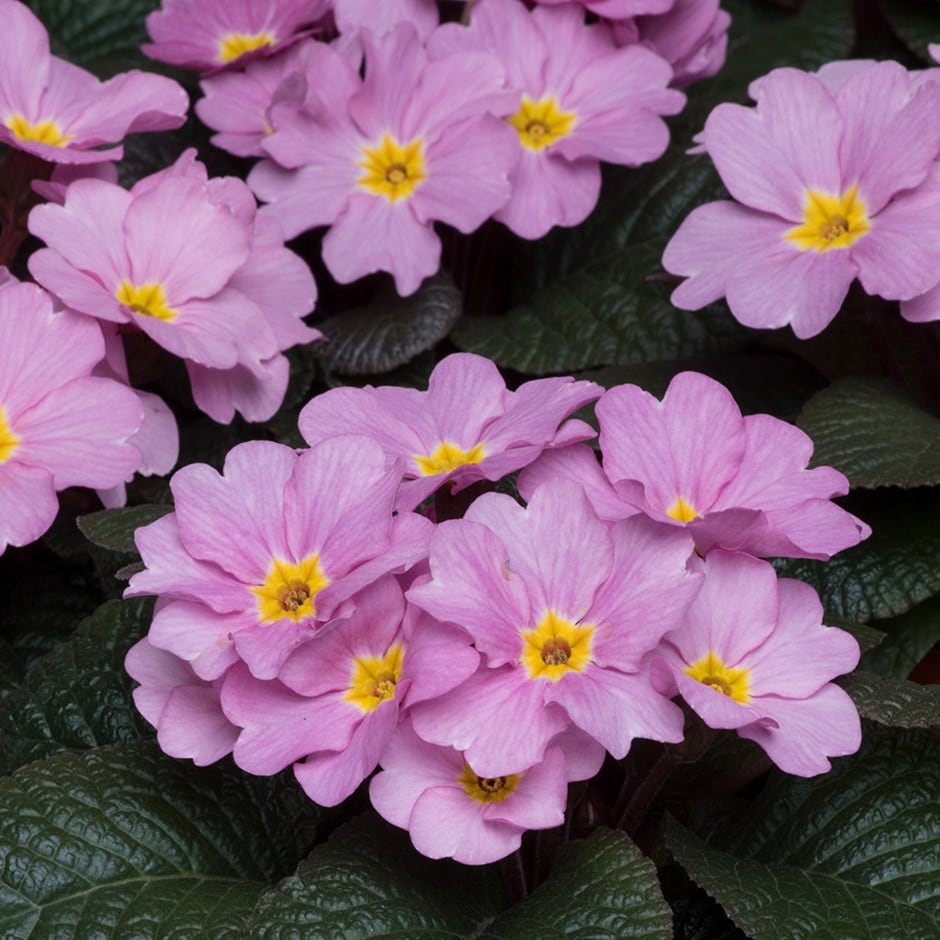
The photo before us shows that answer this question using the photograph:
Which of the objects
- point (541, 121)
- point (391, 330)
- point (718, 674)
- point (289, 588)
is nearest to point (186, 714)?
point (289, 588)

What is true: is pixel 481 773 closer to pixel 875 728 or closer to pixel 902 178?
pixel 875 728

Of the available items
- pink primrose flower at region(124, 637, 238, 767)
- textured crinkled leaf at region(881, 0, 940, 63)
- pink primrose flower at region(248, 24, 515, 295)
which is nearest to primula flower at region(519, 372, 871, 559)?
pink primrose flower at region(124, 637, 238, 767)

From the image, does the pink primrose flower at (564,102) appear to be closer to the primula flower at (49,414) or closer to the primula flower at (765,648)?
the primula flower at (49,414)

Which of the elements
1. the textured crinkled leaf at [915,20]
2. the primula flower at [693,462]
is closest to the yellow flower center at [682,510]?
the primula flower at [693,462]

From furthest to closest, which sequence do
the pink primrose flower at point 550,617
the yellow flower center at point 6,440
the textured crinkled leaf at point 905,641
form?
1. the textured crinkled leaf at point 905,641
2. the yellow flower center at point 6,440
3. the pink primrose flower at point 550,617

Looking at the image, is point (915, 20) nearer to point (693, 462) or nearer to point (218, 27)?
point (218, 27)

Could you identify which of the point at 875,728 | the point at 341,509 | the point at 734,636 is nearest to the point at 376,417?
the point at 341,509

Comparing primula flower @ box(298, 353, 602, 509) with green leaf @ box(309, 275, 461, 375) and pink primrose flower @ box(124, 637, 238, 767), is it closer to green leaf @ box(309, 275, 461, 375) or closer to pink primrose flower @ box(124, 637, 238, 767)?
pink primrose flower @ box(124, 637, 238, 767)
